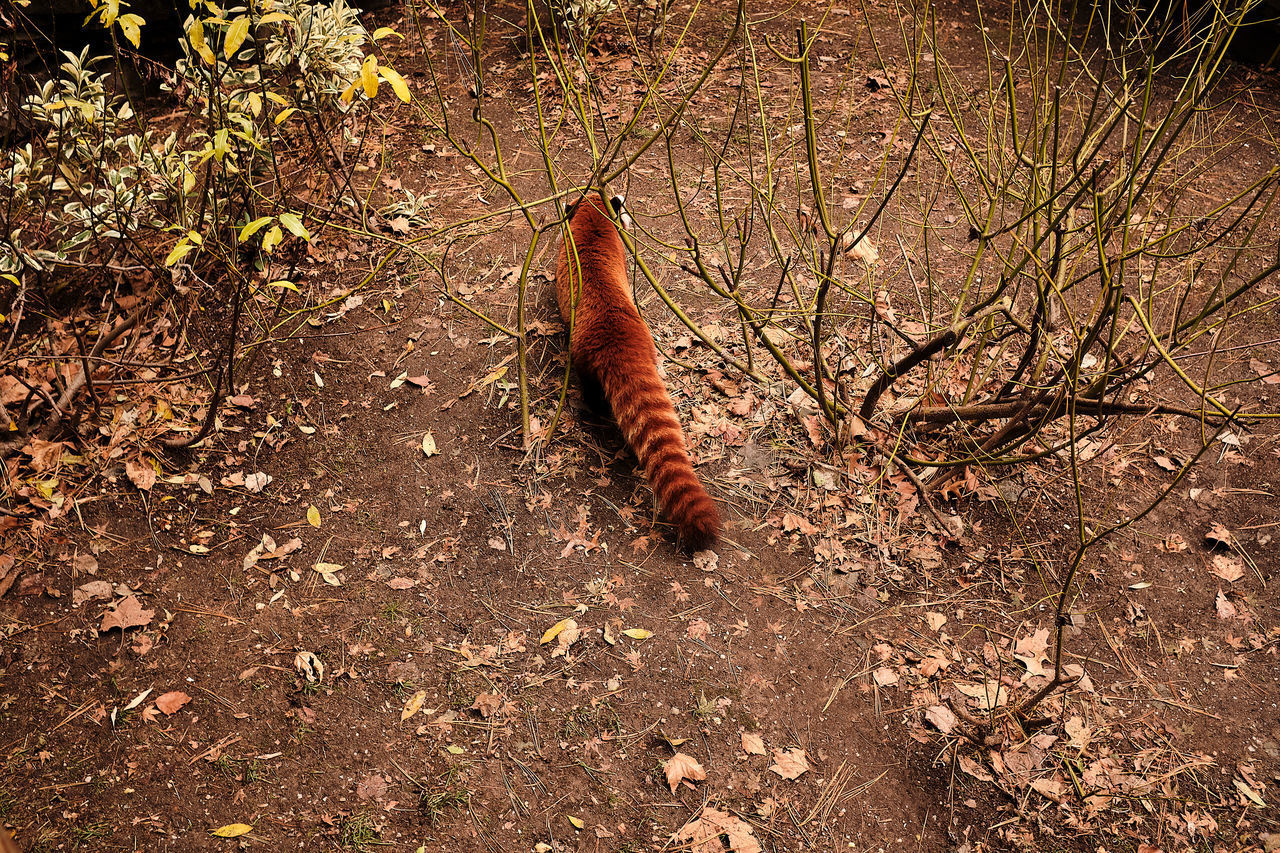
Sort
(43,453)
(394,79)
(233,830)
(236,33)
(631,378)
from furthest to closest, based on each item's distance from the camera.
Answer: (43,453), (631,378), (233,830), (236,33), (394,79)

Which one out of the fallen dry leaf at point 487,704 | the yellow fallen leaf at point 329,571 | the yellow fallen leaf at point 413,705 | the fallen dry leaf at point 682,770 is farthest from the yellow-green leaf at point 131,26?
the fallen dry leaf at point 682,770

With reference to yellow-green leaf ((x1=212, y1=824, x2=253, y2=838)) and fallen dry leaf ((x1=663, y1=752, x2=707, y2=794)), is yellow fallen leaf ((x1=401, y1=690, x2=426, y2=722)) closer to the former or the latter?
yellow-green leaf ((x1=212, y1=824, x2=253, y2=838))

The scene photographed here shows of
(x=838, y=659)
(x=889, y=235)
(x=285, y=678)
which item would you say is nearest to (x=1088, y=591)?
(x=838, y=659)

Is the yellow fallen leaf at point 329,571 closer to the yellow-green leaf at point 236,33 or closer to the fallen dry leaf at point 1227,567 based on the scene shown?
the yellow-green leaf at point 236,33

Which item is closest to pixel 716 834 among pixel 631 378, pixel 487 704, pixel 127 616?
pixel 487 704

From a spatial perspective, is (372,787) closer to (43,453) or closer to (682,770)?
(682,770)

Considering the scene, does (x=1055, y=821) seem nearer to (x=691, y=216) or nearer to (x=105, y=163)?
(x=691, y=216)

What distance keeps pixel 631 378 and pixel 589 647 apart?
1.14 m

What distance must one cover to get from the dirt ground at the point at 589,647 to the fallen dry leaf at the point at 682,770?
0.09 ft

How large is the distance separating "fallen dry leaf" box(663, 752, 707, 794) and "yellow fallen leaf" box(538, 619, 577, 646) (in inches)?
26.6

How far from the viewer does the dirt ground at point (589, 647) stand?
279 cm

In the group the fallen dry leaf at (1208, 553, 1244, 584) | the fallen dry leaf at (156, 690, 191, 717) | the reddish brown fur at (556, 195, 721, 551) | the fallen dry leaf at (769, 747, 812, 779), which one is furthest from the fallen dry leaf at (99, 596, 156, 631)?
the fallen dry leaf at (1208, 553, 1244, 584)

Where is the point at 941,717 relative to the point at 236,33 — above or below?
Answer: below

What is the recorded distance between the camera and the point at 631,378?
11.0ft
